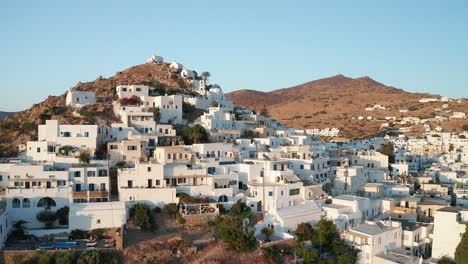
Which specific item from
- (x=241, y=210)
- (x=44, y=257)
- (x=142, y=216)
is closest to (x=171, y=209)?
(x=142, y=216)

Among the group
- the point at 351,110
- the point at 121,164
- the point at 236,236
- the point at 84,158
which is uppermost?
the point at 351,110

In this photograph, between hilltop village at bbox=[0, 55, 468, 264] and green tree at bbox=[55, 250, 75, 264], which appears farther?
hilltop village at bbox=[0, 55, 468, 264]

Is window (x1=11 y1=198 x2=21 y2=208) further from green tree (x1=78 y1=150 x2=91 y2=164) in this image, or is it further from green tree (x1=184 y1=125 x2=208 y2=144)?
green tree (x1=184 y1=125 x2=208 y2=144)

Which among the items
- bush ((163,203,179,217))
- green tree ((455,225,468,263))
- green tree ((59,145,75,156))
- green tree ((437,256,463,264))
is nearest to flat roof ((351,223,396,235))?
green tree ((437,256,463,264))

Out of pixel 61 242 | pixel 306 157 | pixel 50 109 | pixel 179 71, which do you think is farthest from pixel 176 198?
pixel 179 71

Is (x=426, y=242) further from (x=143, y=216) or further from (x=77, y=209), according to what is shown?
(x=77, y=209)

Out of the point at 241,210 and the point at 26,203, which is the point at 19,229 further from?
the point at 241,210
